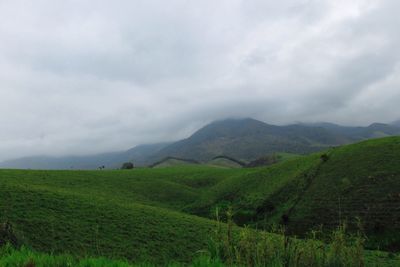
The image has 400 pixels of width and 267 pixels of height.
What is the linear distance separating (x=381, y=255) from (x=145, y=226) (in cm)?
1840

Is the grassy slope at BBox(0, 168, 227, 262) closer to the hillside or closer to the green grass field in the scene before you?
the green grass field

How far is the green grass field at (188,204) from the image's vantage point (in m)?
28.2

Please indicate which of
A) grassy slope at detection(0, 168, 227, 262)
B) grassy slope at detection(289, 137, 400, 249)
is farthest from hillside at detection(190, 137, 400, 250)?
grassy slope at detection(0, 168, 227, 262)

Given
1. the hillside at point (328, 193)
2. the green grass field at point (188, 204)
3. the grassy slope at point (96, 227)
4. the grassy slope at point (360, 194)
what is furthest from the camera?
the hillside at point (328, 193)

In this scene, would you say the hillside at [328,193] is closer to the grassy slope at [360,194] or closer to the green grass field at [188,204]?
the grassy slope at [360,194]

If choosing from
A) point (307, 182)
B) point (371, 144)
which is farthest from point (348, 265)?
point (371, 144)

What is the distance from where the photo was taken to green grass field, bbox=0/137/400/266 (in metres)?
28.2

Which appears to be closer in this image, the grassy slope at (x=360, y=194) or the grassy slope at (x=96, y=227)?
the grassy slope at (x=96, y=227)

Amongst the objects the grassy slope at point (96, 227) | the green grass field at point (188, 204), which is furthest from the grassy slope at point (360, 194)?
the grassy slope at point (96, 227)

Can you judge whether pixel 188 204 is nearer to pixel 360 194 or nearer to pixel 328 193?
pixel 328 193

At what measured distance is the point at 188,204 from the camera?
58.7m

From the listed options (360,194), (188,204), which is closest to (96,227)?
(188,204)

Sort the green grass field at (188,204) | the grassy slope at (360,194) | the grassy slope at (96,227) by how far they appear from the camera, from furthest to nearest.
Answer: the grassy slope at (360,194)
the green grass field at (188,204)
the grassy slope at (96,227)

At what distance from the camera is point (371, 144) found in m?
57.6
